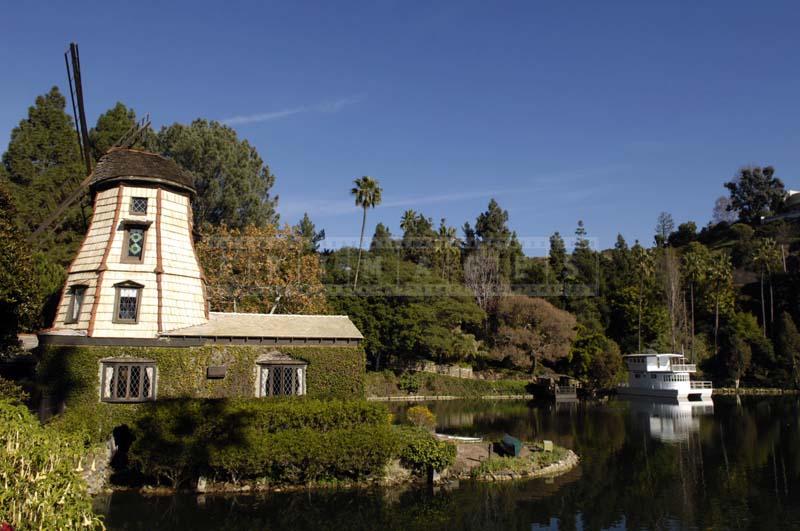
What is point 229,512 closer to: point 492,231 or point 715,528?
point 715,528

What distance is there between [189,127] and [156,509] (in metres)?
46.1

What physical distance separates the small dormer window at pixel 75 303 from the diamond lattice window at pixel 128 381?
3017mm

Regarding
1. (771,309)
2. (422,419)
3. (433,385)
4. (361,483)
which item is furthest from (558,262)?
(361,483)

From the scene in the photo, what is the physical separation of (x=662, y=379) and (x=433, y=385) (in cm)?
2399

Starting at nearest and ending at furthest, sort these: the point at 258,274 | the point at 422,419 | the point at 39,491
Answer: the point at 39,491
the point at 422,419
the point at 258,274

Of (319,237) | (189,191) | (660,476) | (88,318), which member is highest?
(319,237)

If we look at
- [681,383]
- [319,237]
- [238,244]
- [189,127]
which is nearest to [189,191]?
[238,244]

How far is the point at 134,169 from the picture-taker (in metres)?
27.6

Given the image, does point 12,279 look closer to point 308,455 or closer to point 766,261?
point 308,455

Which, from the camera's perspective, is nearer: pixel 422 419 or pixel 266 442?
pixel 266 442

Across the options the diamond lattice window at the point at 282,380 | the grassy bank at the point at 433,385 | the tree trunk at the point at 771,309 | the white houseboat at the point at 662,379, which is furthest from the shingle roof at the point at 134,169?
the tree trunk at the point at 771,309

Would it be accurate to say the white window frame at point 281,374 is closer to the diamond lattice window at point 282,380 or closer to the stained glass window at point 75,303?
the diamond lattice window at point 282,380

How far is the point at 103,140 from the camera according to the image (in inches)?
2269

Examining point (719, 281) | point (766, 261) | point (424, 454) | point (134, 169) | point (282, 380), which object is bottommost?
point (424, 454)
